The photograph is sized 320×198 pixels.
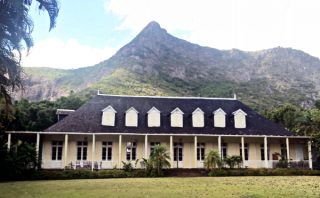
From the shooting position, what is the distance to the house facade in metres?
31.7

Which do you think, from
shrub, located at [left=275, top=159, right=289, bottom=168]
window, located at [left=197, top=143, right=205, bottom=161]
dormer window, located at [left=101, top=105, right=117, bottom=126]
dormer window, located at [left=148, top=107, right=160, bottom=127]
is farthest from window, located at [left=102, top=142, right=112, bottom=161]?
shrub, located at [left=275, top=159, right=289, bottom=168]

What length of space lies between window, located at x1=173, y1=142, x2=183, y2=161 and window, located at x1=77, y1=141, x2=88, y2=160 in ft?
25.7

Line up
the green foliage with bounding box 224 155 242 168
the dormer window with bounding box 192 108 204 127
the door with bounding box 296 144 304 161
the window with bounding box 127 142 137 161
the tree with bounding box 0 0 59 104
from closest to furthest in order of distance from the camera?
the tree with bounding box 0 0 59 104 < the green foliage with bounding box 224 155 242 168 < the window with bounding box 127 142 137 161 < the dormer window with bounding box 192 108 204 127 < the door with bounding box 296 144 304 161

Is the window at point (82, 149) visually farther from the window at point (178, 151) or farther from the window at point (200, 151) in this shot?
the window at point (200, 151)

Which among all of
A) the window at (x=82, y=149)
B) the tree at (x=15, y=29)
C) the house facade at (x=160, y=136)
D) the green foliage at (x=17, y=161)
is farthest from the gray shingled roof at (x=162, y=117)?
the tree at (x=15, y=29)

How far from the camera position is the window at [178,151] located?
33.4 meters

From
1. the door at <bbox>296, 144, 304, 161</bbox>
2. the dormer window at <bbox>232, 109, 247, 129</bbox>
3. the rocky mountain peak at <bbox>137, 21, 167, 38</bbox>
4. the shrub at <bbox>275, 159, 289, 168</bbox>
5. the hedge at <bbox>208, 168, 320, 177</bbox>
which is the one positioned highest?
the rocky mountain peak at <bbox>137, 21, 167, 38</bbox>

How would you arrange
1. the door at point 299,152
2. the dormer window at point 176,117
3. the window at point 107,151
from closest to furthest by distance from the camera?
the window at point 107,151, the dormer window at point 176,117, the door at point 299,152

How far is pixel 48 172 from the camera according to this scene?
2598cm

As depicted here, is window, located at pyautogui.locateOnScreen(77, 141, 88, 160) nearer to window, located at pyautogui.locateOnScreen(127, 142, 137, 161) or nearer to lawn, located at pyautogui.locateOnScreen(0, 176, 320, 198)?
window, located at pyautogui.locateOnScreen(127, 142, 137, 161)

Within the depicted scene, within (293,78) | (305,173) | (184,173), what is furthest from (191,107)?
(293,78)

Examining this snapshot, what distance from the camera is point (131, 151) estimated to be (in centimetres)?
3309

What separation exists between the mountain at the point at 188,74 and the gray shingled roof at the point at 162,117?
1540 inches

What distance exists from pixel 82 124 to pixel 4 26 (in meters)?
22.3
